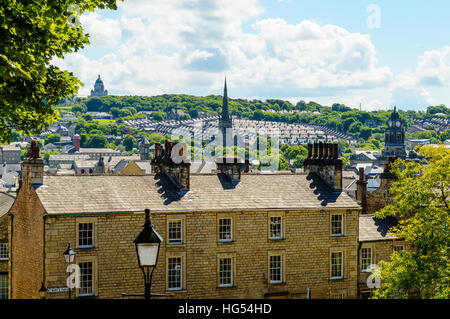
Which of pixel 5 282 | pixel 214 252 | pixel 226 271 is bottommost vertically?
pixel 5 282

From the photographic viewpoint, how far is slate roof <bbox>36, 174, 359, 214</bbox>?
31266 mm

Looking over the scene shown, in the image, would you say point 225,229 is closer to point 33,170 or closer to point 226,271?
point 226,271

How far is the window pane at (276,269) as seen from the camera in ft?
114

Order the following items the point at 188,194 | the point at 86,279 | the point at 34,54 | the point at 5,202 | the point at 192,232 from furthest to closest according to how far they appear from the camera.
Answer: the point at 5,202
the point at 188,194
the point at 192,232
the point at 86,279
the point at 34,54

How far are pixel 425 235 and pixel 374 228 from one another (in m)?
11.6

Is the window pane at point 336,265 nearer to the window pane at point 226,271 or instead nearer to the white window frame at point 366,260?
the white window frame at point 366,260

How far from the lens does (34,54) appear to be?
1711 centimetres

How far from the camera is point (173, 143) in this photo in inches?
1462

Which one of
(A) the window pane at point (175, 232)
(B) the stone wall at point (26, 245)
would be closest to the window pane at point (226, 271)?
(A) the window pane at point (175, 232)

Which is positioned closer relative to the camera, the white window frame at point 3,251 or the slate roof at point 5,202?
the white window frame at point 3,251

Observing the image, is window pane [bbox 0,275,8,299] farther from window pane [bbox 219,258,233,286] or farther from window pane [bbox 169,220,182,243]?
window pane [bbox 219,258,233,286]

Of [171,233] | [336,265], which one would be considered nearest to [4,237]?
[171,233]

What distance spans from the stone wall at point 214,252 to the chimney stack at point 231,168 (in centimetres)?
352
